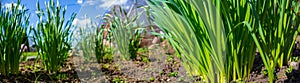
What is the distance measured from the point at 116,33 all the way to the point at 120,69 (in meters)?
0.48

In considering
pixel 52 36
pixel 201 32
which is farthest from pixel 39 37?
pixel 201 32

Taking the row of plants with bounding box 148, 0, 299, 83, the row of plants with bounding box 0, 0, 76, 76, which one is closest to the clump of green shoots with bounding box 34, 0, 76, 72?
A: the row of plants with bounding box 0, 0, 76, 76

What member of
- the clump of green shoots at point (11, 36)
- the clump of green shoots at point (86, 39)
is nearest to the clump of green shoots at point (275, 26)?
the clump of green shoots at point (11, 36)

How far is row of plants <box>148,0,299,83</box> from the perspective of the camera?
1345 mm

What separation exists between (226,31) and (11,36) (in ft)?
5.35

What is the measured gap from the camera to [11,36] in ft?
8.32

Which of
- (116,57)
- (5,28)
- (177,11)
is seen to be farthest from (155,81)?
(116,57)

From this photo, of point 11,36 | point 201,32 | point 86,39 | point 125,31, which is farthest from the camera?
point 86,39

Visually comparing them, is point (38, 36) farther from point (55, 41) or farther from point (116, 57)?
point (116, 57)

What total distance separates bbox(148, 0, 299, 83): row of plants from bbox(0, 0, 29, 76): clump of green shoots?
1.31 m

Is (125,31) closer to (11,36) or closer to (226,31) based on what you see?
(11,36)

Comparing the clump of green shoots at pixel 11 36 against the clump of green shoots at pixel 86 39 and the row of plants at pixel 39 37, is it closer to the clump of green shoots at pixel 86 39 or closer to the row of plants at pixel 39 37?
the row of plants at pixel 39 37

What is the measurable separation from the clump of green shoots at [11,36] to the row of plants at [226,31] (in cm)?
131

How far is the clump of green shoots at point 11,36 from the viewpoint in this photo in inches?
98.0
